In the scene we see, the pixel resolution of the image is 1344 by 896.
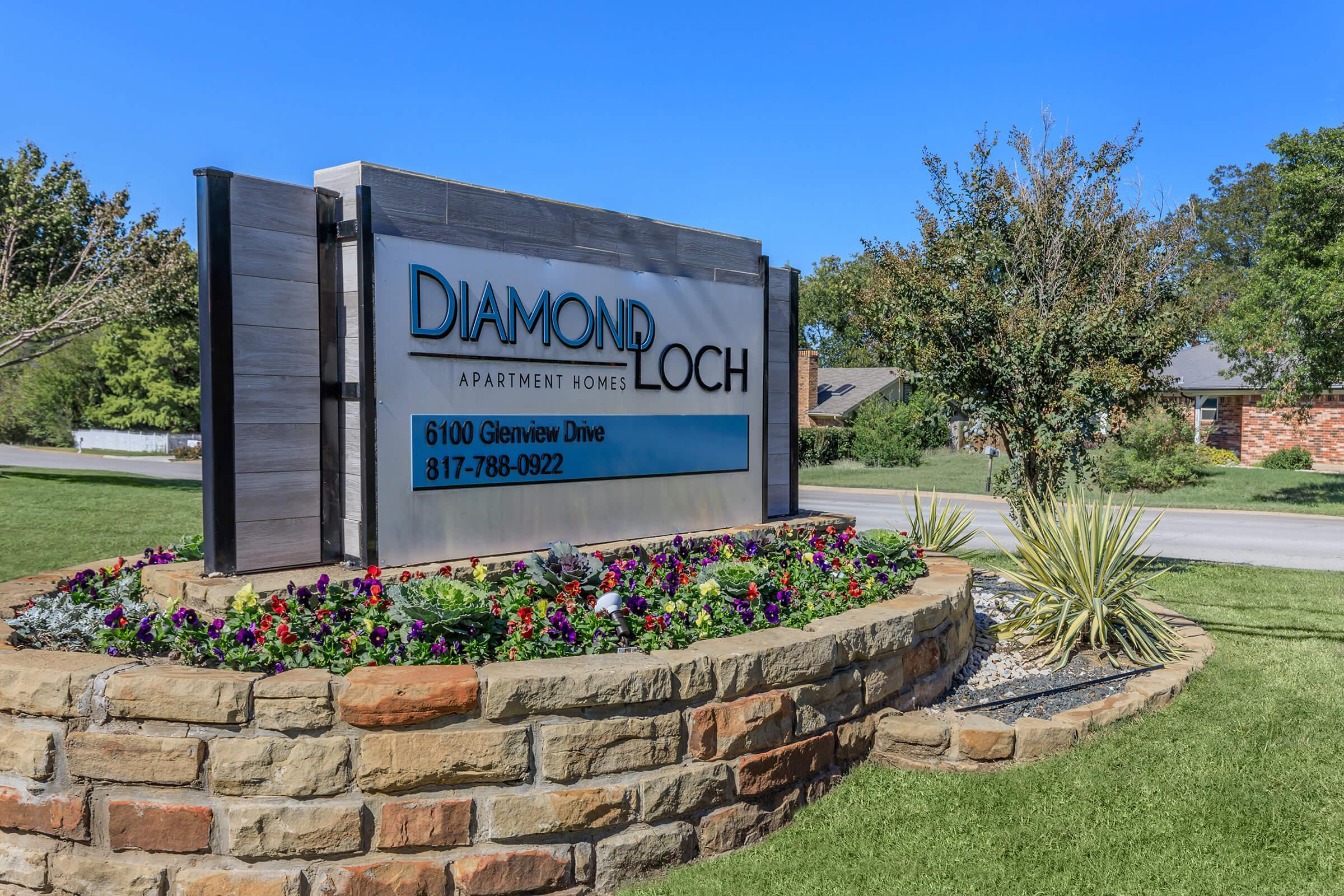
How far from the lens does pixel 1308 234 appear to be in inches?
712

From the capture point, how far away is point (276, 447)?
4.95 m

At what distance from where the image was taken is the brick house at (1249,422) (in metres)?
29.8

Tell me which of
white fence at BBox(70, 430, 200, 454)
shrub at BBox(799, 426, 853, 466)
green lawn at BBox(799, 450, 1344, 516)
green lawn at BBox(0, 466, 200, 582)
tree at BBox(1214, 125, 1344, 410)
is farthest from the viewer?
white fence at BBox(70, 430, 200, 454)

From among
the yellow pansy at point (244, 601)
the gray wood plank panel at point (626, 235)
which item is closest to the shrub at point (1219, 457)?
the gray wood plank panel at point (626, 235)

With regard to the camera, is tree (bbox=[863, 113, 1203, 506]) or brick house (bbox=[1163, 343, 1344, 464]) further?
brick house (bbox=[1163, 343, 1344, 464])

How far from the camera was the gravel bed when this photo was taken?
17.4 feet

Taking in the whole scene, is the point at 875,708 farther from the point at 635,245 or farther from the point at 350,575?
the point at 635,245

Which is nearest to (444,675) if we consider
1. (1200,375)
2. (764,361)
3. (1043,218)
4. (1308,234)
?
(764,361)

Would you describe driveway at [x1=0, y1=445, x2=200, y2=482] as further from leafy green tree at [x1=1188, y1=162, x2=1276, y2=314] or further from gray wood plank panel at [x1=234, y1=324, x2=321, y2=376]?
leafy green tree at [x1=1188, y1=162, x2=1276, y2=314]

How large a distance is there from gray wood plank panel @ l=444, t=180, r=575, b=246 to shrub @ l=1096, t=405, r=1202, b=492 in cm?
1929

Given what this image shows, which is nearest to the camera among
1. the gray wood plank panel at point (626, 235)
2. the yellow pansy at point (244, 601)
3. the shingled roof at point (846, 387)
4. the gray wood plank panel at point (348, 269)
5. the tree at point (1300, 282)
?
the yellow pansy at point (244, 601)

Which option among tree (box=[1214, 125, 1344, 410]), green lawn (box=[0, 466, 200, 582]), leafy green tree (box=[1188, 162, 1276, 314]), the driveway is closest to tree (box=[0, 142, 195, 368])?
green lawn (box=[0, 466, 200, 582])

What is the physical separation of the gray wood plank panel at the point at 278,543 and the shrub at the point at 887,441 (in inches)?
1048

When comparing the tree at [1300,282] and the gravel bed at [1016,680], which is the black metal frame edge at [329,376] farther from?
the tree at [1300,282]
